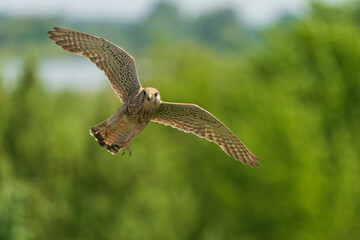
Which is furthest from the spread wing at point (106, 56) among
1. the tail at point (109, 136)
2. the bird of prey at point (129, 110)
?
the tail at point (109, 136)

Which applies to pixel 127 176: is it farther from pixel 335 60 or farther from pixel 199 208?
pixel 335 60

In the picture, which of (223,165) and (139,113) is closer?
(139,113)

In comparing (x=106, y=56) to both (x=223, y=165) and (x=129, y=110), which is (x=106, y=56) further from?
(x=223, y=165)

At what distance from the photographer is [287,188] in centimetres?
2602

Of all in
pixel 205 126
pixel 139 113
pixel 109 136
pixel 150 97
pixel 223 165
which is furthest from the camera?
pixel 223 165

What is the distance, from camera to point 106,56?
260 inches

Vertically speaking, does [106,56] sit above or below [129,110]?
above

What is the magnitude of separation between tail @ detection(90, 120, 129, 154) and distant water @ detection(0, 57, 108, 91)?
950 millimetres

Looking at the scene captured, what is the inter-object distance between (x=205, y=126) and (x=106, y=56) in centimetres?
112

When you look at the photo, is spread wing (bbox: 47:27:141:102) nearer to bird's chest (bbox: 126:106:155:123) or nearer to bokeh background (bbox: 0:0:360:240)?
bird's chest (bbox: 126:106:155:123)

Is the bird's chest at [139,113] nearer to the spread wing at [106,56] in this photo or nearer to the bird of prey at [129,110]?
the bird of prey at [129,110]

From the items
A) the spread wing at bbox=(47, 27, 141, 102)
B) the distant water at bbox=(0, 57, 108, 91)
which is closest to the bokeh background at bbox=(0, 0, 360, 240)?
the distant water at bbox=(0, 57, 108, 91)

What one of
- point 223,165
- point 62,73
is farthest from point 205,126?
point 62,73

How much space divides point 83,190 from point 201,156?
7674 millimetres
